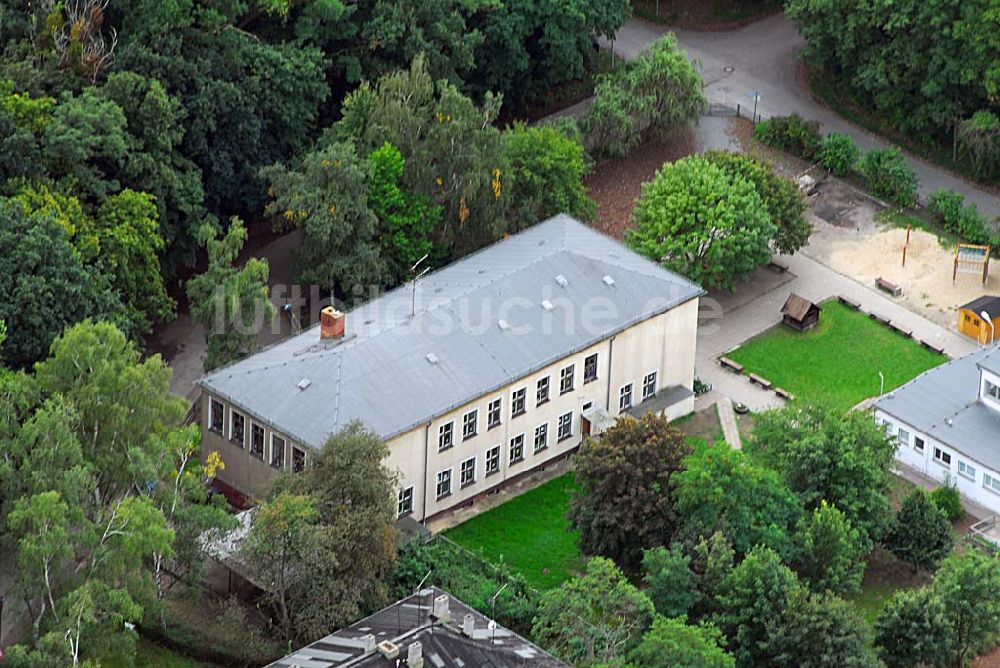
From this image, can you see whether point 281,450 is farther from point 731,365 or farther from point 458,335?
Answer: point 731,365

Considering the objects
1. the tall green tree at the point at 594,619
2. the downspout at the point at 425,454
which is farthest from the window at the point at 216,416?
the tall green tree at the point at 594,619

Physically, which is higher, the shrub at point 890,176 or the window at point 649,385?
the shrub at point 890,176

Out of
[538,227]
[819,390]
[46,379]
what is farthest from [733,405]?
[46,379]

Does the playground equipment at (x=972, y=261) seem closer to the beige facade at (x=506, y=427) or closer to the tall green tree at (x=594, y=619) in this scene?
the beige facade at (x=506, y=427)

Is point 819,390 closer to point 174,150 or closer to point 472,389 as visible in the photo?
point 472,389

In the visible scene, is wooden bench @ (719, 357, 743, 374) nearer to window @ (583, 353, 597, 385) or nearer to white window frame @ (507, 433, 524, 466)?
window @ (583, 353, 597, 385)

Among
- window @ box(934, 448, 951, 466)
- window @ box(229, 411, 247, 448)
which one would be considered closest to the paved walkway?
window @ box(934, 448, 951, 466)
